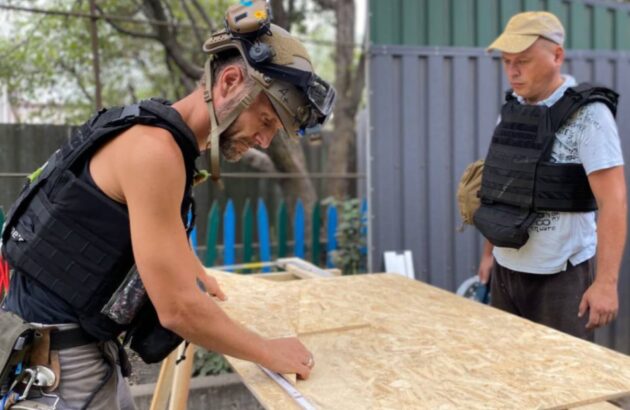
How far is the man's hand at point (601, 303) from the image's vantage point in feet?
9.16

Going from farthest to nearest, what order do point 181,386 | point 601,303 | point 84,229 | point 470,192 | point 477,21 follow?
point 477,21 < point 470,192 < point 601,303 < point 181,386 < point 84,229

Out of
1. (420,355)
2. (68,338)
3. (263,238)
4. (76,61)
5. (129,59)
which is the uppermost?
(129,59)

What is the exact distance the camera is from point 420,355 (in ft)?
7.25

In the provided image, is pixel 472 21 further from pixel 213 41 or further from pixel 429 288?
pixel 213 41

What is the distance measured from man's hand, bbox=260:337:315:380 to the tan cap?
1970 mm

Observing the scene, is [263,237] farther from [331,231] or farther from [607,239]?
[607,239]

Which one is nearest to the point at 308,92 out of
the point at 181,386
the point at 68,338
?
the point at 68,338

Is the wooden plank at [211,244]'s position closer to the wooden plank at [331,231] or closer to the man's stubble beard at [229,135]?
the wooden plank at [331,231]

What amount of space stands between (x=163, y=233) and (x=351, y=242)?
4272 millimetres

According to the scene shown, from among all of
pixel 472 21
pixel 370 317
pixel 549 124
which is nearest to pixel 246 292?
pixel 370 317

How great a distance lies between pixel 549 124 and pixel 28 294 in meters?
2.52

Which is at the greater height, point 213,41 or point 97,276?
point 213,41

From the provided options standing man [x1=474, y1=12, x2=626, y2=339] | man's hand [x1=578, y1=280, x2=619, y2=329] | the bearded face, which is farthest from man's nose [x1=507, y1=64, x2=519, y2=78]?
the bearded face

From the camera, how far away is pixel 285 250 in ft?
Answer: 19.9
